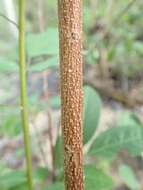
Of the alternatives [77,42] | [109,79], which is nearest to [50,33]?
[77,42]

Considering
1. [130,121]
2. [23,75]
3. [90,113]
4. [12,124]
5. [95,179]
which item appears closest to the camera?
[23,75]

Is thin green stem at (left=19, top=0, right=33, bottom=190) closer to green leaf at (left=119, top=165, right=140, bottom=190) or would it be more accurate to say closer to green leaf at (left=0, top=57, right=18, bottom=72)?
green leaf at (left=0, top=57, right=18, bottom=72)

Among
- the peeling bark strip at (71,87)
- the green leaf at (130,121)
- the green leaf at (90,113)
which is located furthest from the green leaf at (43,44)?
the peeling bark strip at (71,87)

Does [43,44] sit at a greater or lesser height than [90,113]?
greater

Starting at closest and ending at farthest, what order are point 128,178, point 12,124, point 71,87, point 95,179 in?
point 71,87 → point 95,179 → point 12,124 → point 128,178

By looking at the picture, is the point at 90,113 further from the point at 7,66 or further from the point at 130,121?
the point at 130,121

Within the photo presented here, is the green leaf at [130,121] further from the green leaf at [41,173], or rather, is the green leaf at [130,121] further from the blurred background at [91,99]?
the green leaf at [41,173]

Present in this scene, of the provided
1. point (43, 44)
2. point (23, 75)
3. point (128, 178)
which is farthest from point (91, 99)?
point (128, 178)

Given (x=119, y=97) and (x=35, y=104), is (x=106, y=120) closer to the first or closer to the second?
(x=119, y=97)
